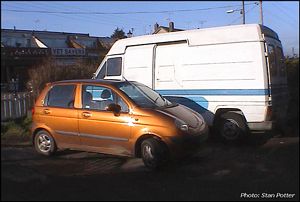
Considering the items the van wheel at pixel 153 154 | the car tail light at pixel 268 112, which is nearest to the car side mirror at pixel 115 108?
the van wheel at pixel 153 154

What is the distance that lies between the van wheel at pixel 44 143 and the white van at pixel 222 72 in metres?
3.21

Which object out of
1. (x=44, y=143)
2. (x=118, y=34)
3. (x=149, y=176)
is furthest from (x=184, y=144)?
(x=118, y=34)

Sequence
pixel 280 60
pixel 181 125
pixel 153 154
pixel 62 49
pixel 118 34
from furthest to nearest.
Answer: pixel 62 49, pixel 118 34, pixel 280 60, pixel 181 125, pixel 153 154

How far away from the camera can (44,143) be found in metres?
8.13

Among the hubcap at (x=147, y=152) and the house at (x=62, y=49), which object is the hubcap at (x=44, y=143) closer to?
the hubcap at (x=147, y=152)

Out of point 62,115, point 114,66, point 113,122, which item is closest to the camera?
point 113,122

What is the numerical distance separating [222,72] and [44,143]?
3.89 m

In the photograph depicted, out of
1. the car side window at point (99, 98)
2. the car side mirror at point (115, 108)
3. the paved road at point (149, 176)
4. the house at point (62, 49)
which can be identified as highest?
the house at point (62, 49)

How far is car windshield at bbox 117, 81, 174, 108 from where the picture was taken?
25.5ft

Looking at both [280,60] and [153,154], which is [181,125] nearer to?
[153,154]

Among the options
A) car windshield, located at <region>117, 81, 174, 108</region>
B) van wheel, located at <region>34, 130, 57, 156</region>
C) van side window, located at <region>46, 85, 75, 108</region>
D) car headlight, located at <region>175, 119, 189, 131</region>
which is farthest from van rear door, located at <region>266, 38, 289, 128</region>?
van wheel, located at <region>34, 130, 57, 156</region>

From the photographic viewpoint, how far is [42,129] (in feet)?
27.0

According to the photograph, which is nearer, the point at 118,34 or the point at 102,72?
the point at 102,72

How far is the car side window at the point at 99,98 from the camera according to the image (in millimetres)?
7711
